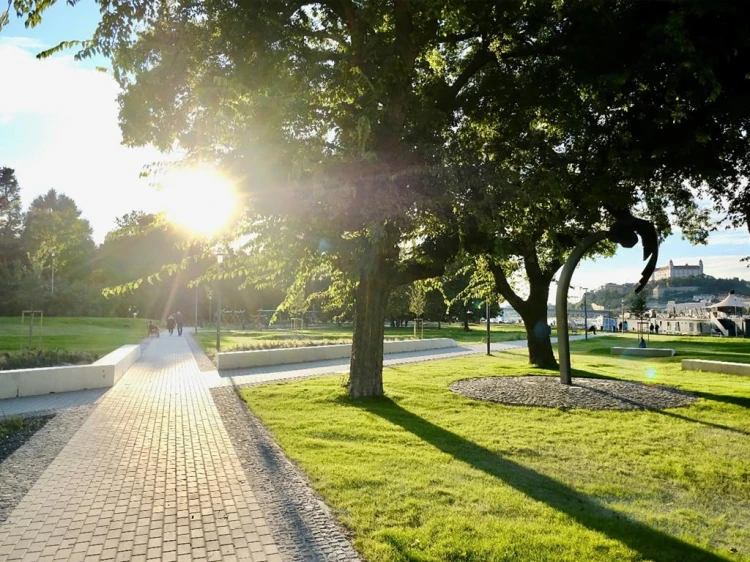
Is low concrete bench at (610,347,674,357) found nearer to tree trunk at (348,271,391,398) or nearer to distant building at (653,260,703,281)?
tree trunk at (348,271,391,398)

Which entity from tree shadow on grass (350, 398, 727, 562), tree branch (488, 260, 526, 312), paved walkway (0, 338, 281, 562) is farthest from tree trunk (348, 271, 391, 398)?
tree branch (488, 260, 526, 312)

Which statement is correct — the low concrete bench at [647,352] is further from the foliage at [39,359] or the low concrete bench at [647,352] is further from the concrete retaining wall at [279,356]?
the foliage at [39,359]

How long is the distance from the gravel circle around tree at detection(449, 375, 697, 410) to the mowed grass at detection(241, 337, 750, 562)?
0.56 m

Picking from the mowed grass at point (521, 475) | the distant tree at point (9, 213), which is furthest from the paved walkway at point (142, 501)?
the distant tree at point (9, 213)

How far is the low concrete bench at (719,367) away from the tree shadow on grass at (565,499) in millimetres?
12836

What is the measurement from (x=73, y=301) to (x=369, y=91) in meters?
46.2

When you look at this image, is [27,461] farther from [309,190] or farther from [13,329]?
[13,329]

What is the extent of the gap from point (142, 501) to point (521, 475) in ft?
13.7

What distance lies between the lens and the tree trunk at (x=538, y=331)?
1907 cm

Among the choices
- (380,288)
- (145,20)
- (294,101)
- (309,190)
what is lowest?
(380,288)

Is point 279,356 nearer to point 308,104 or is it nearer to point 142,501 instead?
point 308,104

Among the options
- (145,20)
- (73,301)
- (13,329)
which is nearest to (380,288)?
(145,20)

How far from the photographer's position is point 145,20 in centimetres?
873

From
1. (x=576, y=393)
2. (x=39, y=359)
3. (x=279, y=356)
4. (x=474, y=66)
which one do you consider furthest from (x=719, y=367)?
(x=39, y=359)
